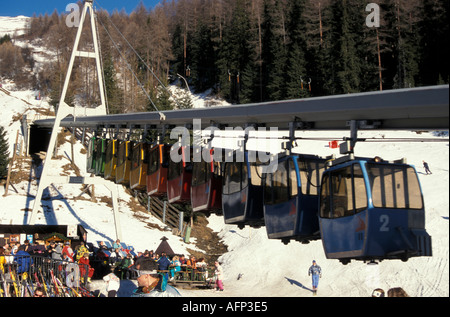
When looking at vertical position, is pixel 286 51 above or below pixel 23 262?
above

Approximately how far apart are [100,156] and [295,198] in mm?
15498

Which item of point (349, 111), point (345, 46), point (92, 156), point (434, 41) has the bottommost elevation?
point (349, 111)

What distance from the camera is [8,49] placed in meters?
106

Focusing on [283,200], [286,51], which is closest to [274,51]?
[286,51]

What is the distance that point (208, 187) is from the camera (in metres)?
16.6

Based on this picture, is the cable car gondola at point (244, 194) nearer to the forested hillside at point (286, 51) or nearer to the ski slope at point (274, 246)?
the ski slope at point (274, 246)

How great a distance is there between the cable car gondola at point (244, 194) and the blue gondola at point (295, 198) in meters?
0.94

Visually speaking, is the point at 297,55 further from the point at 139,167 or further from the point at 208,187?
the point at 208,187

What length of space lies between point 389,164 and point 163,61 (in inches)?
2945

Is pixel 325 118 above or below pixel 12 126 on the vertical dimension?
below

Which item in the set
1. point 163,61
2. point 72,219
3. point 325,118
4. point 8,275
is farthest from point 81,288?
point 163,61

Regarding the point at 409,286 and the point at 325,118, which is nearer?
→ the point at 325,118

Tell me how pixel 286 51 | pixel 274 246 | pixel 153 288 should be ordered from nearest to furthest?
pixel 153 288, pixel 274 246, pixel 286 51

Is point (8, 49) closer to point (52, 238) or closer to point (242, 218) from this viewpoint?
point (52, 238)
